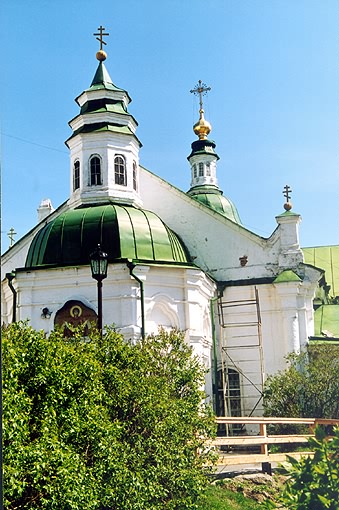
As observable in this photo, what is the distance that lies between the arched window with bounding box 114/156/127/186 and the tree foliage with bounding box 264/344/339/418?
7.49m

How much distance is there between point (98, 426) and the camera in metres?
9.69

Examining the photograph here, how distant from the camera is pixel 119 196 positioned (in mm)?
22344

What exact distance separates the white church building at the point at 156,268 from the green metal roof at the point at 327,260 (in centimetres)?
604

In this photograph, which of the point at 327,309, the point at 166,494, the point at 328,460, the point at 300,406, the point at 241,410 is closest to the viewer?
the point at 328,460

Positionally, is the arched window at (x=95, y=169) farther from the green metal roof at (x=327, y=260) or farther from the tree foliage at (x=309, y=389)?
the green metal roof at (x=327, y=260)

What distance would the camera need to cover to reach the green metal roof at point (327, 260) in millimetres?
28811

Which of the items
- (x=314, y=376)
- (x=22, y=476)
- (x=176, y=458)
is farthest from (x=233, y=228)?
(x=22, y=476)

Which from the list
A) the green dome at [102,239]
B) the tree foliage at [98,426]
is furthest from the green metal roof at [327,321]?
the tree foliage at [98,426]

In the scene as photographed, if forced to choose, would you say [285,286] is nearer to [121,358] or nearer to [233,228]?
[233,228]

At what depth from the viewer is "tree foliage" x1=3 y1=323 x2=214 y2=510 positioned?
8547 mm

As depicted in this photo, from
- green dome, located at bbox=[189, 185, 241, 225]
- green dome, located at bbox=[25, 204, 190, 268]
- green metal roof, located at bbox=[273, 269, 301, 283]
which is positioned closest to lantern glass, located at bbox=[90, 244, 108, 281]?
green dome, located at bbox=[25, 204, 190, 268]

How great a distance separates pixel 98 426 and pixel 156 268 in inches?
400

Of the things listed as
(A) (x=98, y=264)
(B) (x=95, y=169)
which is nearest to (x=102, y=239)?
(B) (x=95, y=169)

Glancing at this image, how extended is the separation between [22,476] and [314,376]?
12.2m
